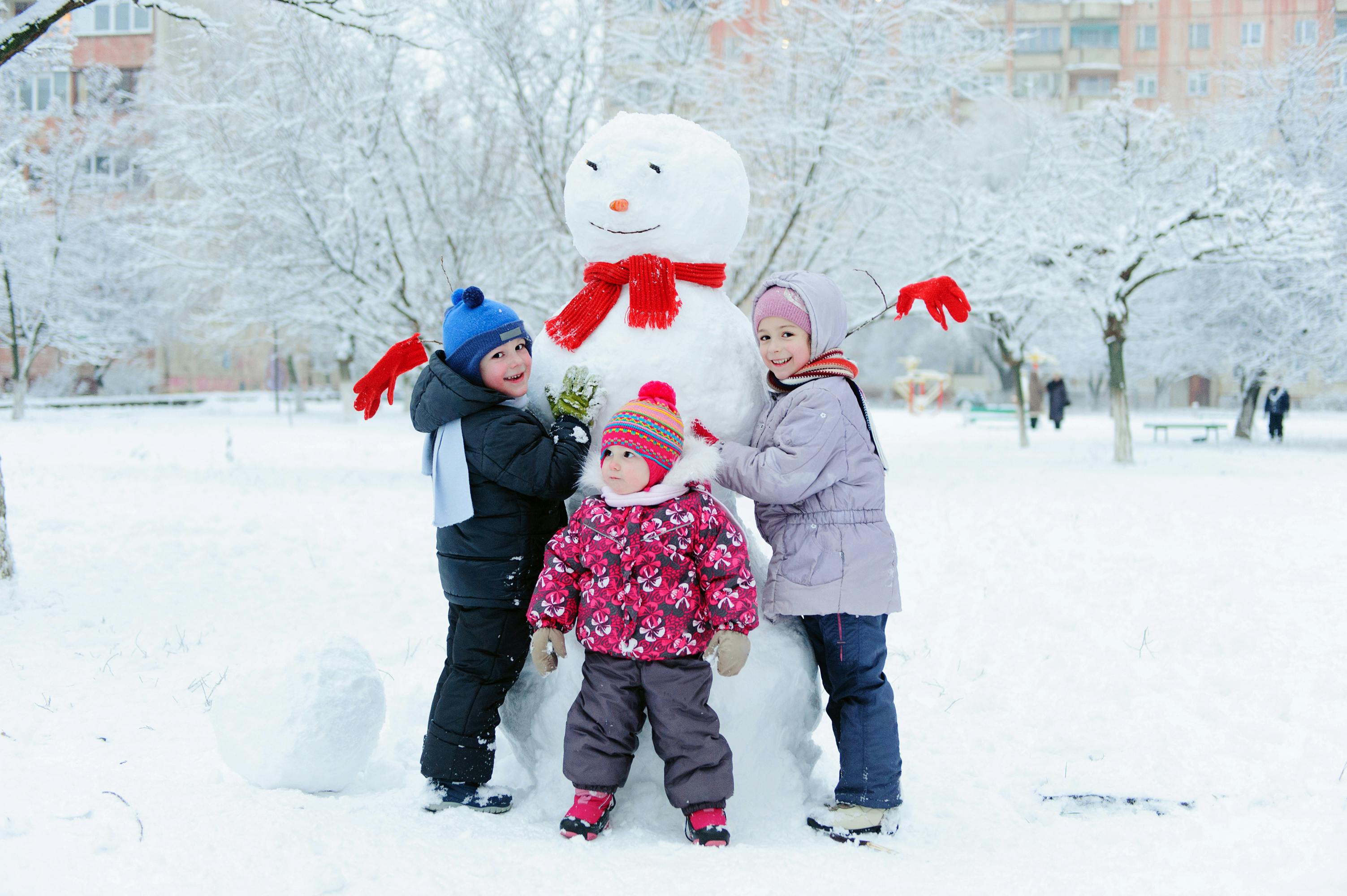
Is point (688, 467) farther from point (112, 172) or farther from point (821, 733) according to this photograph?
point (112, 172)

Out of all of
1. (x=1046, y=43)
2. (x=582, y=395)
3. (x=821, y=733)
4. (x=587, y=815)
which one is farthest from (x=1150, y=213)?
(x=1046, y=43)

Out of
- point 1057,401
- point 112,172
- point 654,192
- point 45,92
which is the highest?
point 45,92

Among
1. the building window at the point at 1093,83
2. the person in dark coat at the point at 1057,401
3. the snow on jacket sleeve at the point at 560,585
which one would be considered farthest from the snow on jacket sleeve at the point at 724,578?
the building window at the point at 1093,83

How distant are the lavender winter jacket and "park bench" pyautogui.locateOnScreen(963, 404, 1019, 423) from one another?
2257cm

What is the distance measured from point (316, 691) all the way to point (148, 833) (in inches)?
21.1

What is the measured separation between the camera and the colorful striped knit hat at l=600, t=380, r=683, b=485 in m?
2.46

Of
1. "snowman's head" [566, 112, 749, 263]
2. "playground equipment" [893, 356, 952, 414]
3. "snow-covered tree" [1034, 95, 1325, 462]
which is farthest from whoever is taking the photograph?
"playground equipment" [893, 356, 952, 414]

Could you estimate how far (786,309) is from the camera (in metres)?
2.73

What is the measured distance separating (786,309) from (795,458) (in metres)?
0.47

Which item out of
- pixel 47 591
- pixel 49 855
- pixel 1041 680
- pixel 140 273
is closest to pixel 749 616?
pixel 49 855

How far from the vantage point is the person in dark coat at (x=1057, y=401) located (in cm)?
2051

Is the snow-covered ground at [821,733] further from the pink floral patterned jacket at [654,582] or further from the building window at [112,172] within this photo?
the building window at [112,172]

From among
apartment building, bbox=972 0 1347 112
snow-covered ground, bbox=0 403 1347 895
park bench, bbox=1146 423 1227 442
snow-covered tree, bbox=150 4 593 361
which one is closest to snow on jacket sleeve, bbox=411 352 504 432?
snow-covered ground, bbox=0 403 1347 895

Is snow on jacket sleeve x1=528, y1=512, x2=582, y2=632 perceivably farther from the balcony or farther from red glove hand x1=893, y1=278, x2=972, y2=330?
the balcony
